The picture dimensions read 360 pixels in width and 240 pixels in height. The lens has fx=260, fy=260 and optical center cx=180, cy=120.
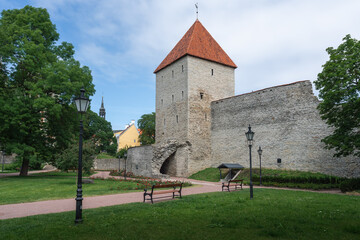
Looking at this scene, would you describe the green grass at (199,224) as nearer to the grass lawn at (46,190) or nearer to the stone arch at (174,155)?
the grass lawn at (46,190)

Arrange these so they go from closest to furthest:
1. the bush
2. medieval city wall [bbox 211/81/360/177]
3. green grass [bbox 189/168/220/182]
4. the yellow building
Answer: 1. the bush
2. medieval city wall [bbox 211/81/360/177]
3. green grass [bbox 189/168/220/182]
4. the yellow building

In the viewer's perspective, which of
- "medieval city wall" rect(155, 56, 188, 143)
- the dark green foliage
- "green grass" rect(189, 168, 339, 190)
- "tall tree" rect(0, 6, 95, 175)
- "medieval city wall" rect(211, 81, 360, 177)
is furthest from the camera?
"medieval city wall" rect(155, 56, 188, 143)

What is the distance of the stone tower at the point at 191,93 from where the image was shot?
2673 centimetres

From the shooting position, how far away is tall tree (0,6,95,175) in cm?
2017

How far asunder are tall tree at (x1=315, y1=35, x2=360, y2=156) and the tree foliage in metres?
34.4

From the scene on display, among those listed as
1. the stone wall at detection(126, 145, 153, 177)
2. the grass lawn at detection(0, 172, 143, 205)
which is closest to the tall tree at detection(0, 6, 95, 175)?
the grass lawn at detection(0, 172, 143, 205)

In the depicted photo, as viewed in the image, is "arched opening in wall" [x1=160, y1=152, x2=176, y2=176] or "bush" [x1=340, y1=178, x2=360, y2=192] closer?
Result: "bush" [x1=340, y1=178, x2=360, y2=192]

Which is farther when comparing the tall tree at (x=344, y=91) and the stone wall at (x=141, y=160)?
the stone wall at (x=141, y=160)

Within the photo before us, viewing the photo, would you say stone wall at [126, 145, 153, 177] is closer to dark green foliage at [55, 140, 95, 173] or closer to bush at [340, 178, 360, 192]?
dark green foliage at [55, 140, 95, 173]

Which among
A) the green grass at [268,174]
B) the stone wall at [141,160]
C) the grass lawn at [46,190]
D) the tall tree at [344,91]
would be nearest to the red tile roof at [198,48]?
the stone wall at [141,160]

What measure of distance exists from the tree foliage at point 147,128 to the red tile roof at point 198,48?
1593 centimetres

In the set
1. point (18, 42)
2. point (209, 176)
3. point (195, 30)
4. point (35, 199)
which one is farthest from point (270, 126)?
point (18, 42)

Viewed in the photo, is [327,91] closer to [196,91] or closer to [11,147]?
[196,91]

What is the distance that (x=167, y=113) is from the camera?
30.0 m
